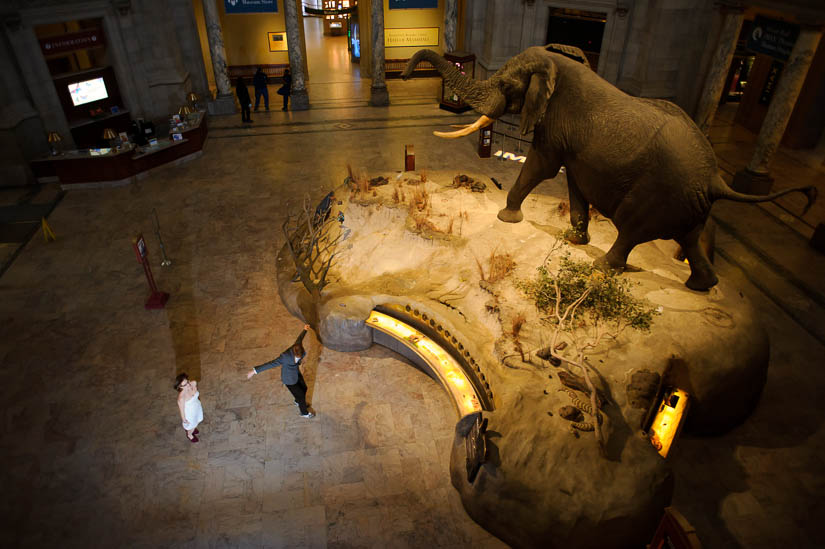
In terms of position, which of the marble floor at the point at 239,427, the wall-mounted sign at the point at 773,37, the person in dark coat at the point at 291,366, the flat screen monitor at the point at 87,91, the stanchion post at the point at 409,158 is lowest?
the marble floor at the point at 239,427

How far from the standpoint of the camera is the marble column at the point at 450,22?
57.3 feet

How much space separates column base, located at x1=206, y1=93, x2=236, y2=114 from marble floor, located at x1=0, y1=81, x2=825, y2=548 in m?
7.83

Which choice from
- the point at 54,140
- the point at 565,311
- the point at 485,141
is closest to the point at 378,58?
the point at 485,141

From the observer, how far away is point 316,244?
27.2 feet

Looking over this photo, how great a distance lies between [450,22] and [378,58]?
2629 millimetres

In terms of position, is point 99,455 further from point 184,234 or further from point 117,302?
point 184,234

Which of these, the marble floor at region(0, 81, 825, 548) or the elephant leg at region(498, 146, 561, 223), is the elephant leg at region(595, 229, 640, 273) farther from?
the marble floor at region(0, 81, 825, 548)

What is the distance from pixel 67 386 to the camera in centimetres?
731

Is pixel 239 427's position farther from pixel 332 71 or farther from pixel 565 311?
pixel 332 71

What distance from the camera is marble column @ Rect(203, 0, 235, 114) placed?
1631 cm

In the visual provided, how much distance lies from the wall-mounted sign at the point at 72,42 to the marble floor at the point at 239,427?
5333 mm

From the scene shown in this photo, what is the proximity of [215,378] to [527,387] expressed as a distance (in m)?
4.26

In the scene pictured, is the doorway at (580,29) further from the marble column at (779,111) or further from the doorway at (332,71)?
the doorway at (332,71)

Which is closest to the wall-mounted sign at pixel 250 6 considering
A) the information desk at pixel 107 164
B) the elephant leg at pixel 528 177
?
the information desk at pixel 107 164
